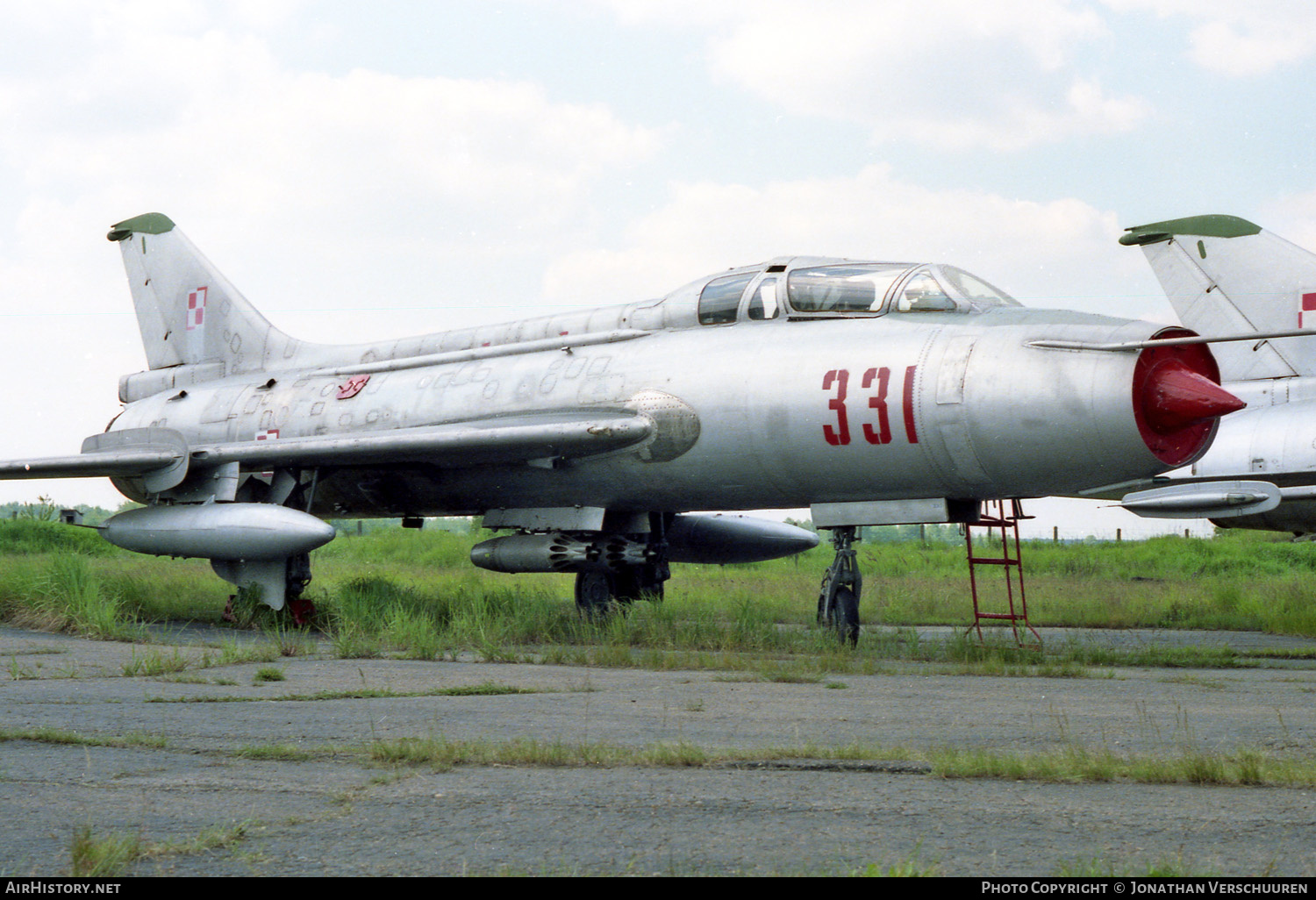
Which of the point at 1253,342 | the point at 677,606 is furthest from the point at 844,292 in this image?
the point at 1253,342

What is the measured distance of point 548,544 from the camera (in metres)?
11.8

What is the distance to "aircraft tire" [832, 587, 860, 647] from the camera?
393 inches

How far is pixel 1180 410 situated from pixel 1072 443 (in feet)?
2.65

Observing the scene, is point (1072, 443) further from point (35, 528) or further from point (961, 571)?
point (35, 528)

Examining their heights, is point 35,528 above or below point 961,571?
above

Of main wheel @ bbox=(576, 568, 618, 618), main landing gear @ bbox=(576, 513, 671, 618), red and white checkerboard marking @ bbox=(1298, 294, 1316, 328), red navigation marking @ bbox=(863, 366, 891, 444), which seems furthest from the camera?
red and white checkerboard marking @ bbox=(1298, 294, 1316, 328)

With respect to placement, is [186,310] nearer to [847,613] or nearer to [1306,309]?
[847,613]

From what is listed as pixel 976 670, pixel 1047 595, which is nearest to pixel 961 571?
pixel 1047 595

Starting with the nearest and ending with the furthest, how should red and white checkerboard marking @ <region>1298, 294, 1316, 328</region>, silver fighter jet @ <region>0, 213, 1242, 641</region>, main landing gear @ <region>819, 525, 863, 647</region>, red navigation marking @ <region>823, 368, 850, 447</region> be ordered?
silver fighter jet @ <region>0, 213, 1242, 641</region>
red navigation marking @ <region>823, 368, 850, 447</region>
main landing gear @ <region>819, 525, 863, 647</region>
red and white checkerboard marking @ <region>1298, 294, 1316, 328</region>

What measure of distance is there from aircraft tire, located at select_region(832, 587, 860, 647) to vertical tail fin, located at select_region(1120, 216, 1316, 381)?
658 cm

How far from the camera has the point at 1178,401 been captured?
869cm

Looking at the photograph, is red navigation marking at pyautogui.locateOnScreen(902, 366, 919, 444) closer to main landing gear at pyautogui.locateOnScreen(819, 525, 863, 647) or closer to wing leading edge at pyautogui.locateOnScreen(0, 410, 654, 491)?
main landing gear at pyautogui.locateOnScreen(819, 525, 863, 647)

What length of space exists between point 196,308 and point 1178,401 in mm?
13444

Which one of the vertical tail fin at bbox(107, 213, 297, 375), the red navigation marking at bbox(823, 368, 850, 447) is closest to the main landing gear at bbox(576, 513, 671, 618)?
the red navigation marking at bbox(823, 368, 850, 447)
